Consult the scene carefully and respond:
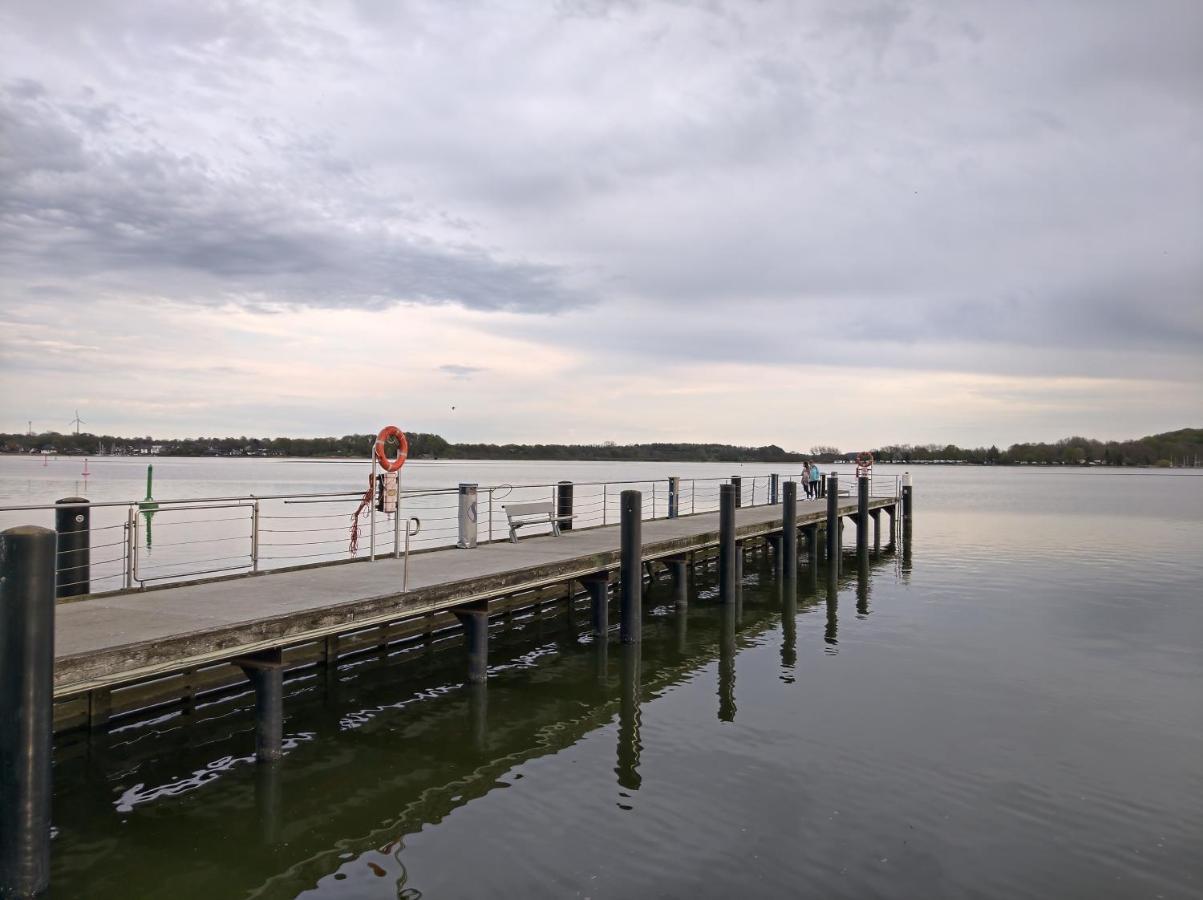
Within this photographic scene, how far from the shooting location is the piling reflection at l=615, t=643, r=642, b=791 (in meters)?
8.37

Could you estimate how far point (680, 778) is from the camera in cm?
823

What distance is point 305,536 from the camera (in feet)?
107

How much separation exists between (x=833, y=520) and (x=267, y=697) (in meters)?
18.8

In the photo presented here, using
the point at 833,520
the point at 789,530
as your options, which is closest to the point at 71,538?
the point at 789,530

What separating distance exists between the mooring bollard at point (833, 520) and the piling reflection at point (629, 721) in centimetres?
1087

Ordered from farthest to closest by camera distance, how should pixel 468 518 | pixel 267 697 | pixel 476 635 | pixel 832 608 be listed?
1. pixel 832 608
2. pixel 468 518
3. pixel 476 635
4. pixel 267 697

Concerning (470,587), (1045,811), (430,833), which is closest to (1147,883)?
(1045,811)

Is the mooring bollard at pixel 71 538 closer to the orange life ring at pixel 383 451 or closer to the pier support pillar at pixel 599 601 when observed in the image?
the orange life ring at pixel 383 451

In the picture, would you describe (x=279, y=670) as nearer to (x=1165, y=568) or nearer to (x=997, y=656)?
(x=997, y=656)

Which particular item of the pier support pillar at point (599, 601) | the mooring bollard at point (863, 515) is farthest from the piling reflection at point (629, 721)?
the mooring bollard at point (863, 515)

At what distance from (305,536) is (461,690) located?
77.5ft

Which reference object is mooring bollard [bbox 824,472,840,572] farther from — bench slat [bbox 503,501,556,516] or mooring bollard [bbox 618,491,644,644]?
mooring bollard [bbox 618,491,644,644]

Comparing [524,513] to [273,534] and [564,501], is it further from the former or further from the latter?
[273,534]

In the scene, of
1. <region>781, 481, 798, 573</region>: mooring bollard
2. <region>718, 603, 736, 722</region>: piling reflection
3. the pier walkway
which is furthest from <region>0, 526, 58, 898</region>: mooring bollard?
<region>781, 481, 798, 573</region>: mooring bollard
